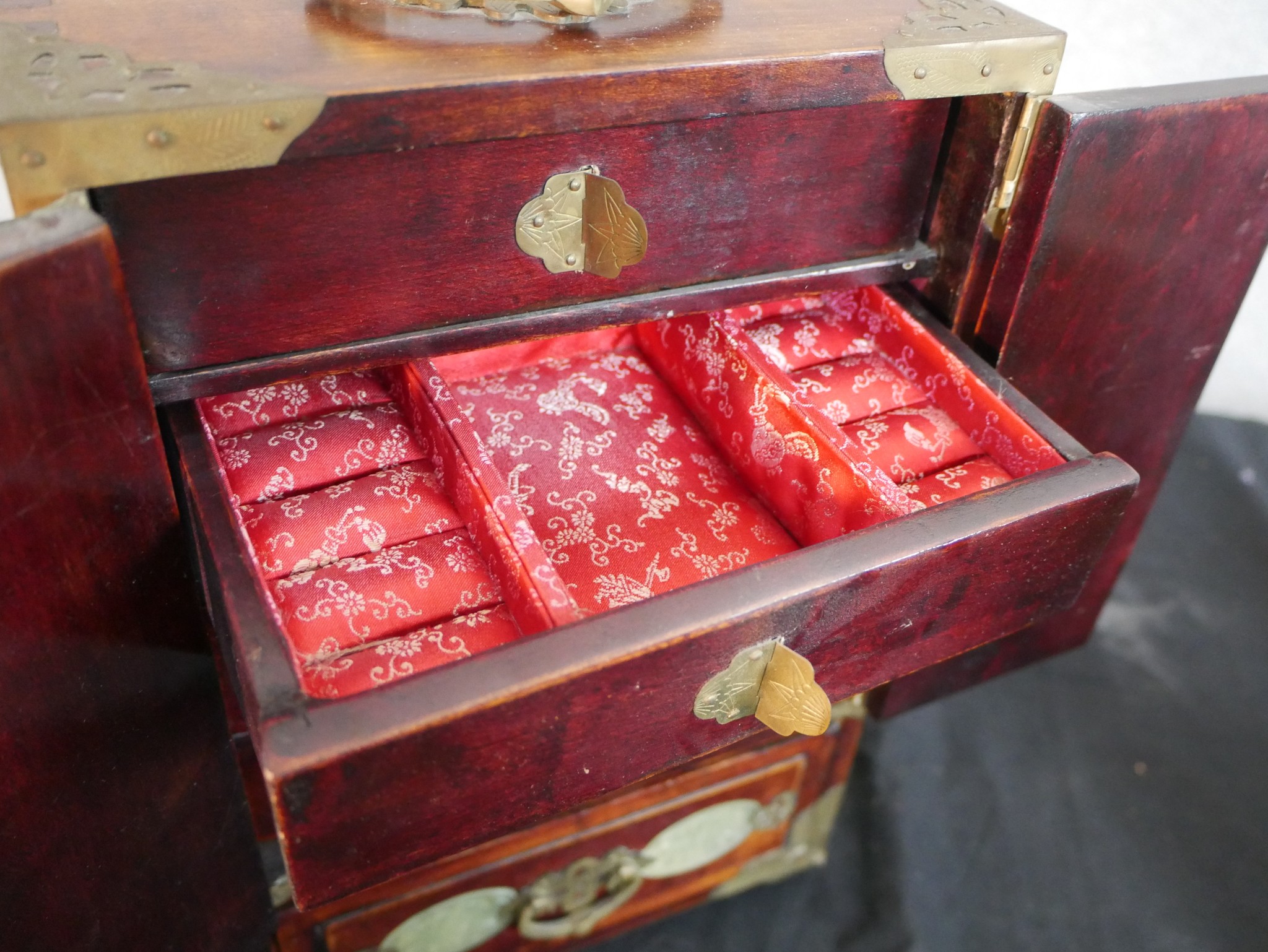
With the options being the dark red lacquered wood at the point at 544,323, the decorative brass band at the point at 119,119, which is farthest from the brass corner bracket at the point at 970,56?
the decorative brass band at the point at 119,119

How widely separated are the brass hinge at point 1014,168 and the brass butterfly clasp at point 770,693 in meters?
0.44

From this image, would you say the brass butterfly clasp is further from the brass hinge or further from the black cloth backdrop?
the black cloth backdrop

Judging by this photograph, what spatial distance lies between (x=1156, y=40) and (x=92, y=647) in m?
1.57

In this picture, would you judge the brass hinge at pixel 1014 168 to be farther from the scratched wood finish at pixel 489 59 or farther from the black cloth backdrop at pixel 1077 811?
the black cloth backdrop at pixel 1077 811

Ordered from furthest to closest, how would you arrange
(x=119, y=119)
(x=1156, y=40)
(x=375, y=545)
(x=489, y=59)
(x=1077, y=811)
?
(x=1156, y=40)
(x=1077, y=811)
(x=375, y=545)
(x=489, y=59)
(x=119, y=119)

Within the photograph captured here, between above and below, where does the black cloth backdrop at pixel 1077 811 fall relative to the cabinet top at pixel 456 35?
below

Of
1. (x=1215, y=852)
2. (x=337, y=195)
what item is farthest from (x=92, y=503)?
(x=1215, y=852)

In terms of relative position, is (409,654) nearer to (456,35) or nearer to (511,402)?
(511,402)

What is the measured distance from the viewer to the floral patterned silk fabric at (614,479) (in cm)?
86

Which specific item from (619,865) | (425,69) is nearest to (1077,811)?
(619,865)

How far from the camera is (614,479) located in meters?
0.94

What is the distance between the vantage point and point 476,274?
30.7 inches

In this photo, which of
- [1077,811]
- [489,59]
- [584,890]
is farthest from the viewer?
[1077,811]

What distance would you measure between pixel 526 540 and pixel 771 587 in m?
0.17
